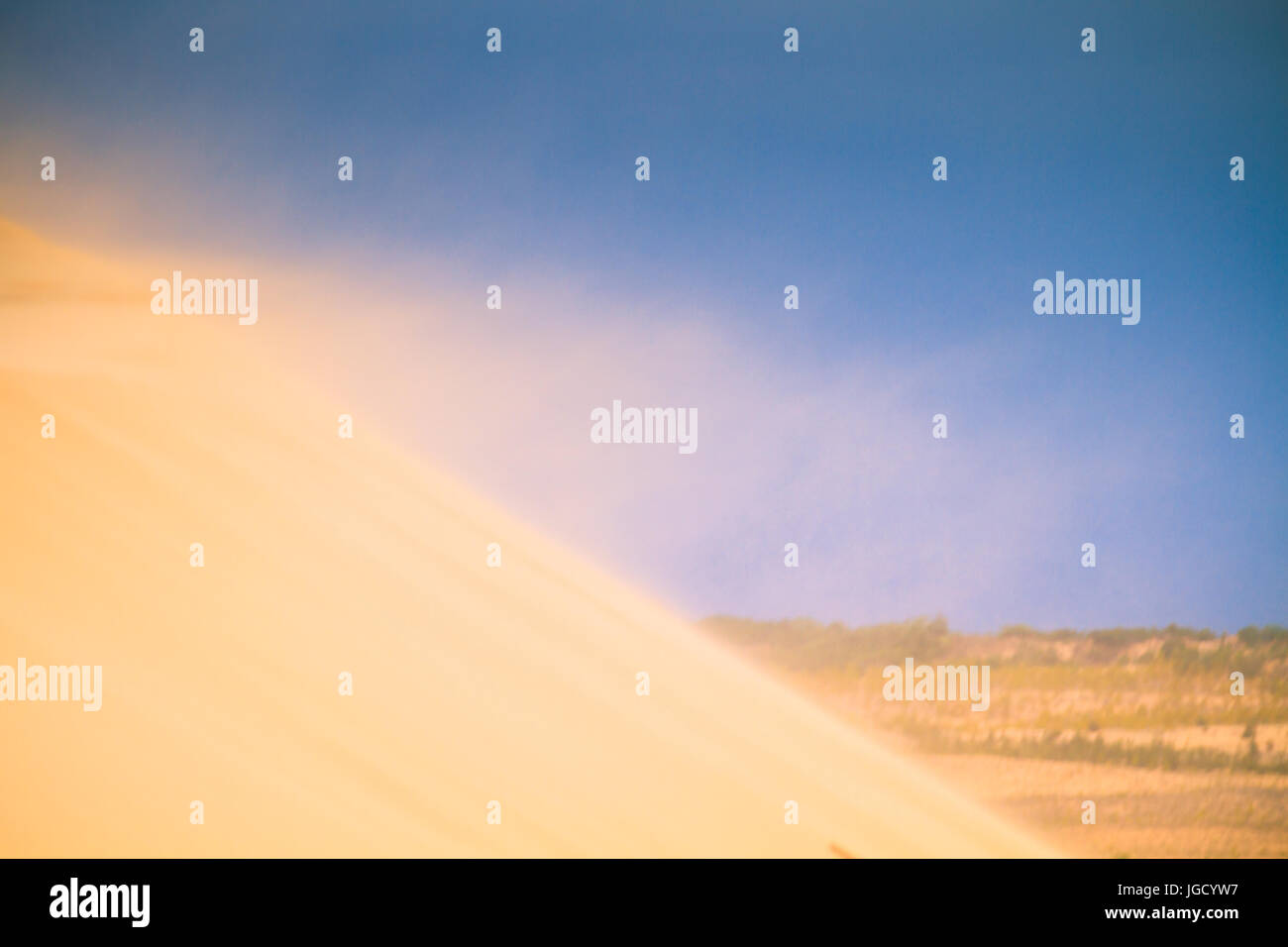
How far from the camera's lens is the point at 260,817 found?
3979 mm

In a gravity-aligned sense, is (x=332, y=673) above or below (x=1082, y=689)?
above

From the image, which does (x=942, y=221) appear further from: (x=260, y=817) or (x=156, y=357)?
(x=260, y=817)

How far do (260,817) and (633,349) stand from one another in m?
2.46

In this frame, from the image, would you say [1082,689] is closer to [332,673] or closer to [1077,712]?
[1077,712]

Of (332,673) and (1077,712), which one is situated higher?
(332,673)

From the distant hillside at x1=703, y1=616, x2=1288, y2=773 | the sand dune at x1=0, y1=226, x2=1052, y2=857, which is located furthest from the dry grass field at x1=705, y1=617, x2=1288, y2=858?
the sand dune at x1=0, y1=226, x2=1052, y2=857

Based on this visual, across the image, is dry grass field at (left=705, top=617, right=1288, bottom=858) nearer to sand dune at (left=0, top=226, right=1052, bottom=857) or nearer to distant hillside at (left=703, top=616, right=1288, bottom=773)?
distant hillside at (left=703, top=616, right=1288, bottom=773)

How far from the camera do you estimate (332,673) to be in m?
4.01

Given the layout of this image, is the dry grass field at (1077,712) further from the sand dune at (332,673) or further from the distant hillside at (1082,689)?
the sand dune at (332,673)

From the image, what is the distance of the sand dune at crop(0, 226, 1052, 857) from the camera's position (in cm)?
398

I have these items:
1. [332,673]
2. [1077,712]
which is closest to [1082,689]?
[1077,712]
